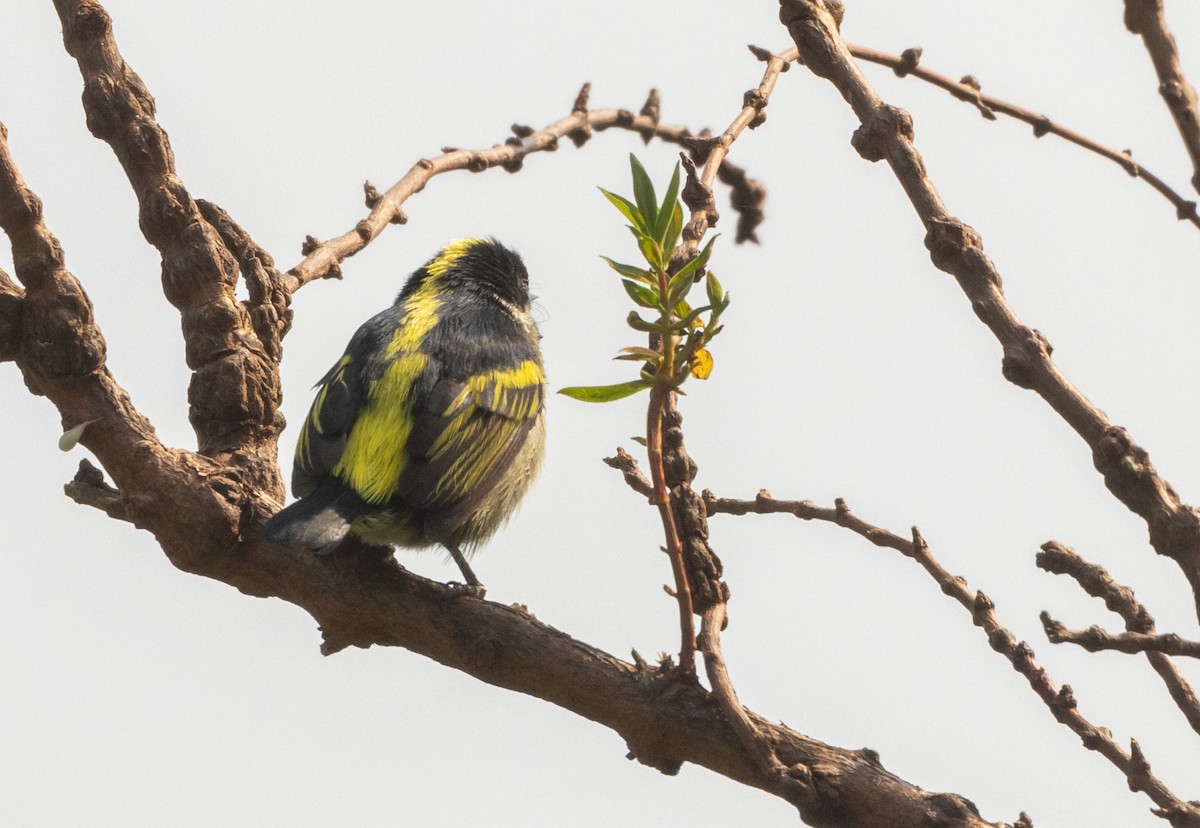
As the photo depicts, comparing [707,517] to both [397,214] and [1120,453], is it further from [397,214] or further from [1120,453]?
[397,214]

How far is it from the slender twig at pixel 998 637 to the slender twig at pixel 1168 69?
1003 mm

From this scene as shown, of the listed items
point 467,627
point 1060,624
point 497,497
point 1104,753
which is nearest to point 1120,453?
point 1060,624

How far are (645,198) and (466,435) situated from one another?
7.71 feet

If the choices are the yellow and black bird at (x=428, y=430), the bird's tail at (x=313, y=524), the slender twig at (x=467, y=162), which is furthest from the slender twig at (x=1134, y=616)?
the slender twig at (x=467, y=162)

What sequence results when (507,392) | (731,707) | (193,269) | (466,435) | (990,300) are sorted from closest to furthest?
1. (990,300)
2. (731,707)
3. (193,269)
4. (466,435)
5. (507,392)

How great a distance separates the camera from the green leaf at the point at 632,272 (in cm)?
236

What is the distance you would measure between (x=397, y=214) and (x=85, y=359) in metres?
1.32

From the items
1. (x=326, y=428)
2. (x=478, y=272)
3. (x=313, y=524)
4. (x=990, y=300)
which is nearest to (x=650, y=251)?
(x=990, y=300)

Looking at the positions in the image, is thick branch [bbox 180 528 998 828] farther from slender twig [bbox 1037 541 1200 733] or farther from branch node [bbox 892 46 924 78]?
branch node [bbox 892 46 924 78]

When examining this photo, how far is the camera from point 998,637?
258cm

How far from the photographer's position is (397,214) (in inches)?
169

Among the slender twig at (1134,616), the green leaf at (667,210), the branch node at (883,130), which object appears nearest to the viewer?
the branch node at (883,130)

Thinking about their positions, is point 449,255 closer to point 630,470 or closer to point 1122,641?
point 630,470

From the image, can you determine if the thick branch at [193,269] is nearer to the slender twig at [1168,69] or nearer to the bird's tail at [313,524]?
the bird's tail at [313,524]
